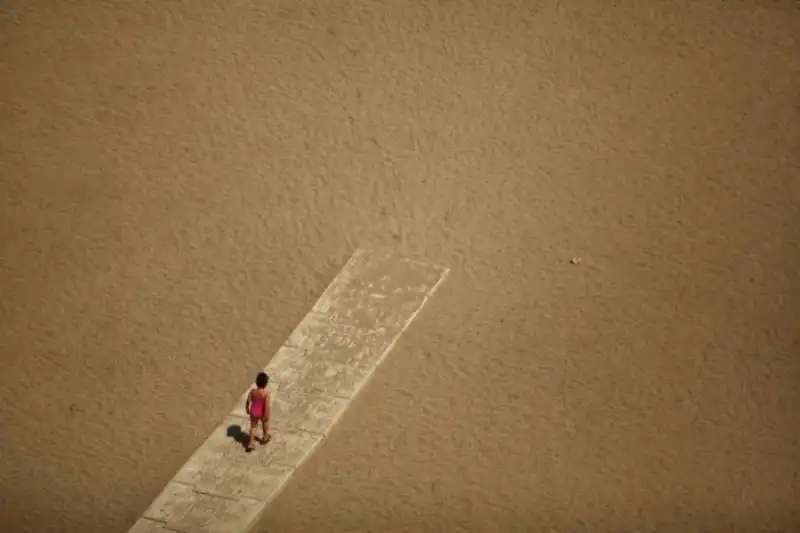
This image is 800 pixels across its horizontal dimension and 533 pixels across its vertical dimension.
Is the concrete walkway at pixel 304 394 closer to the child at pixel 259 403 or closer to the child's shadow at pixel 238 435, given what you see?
the child's shadow at pixel 238 435

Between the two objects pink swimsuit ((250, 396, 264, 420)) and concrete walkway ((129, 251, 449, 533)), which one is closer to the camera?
concrete walkway ((129, 251, 449, 533))

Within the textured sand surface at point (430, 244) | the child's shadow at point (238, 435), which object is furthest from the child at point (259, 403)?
the textured sand surface at point (430, 244)

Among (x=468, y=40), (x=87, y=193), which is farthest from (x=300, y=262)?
(x=468, y=40)

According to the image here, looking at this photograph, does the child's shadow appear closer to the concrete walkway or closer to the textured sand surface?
the concrete walkway

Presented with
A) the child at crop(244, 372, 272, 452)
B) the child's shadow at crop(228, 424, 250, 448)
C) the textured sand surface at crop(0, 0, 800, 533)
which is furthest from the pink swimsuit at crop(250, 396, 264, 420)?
the textured sand surface at crop(0, 0, 800, 533)

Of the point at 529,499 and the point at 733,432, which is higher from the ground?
the point at 733,432

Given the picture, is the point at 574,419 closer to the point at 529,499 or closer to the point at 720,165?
the point at 529,499
